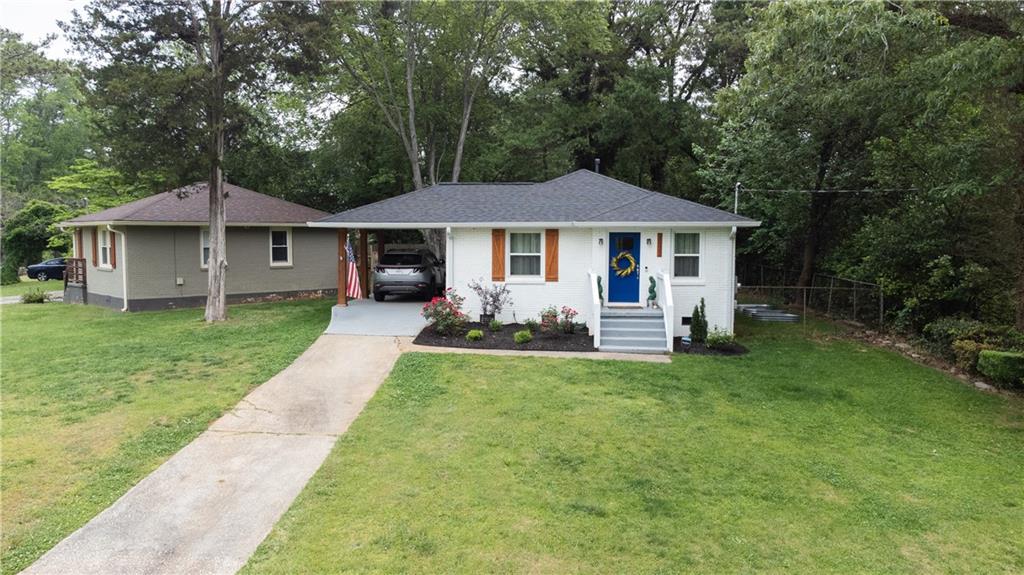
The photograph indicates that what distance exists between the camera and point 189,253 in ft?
56.6

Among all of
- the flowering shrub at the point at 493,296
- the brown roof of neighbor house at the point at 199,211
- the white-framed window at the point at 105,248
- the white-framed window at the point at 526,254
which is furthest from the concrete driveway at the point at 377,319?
the white-framed window at the point at 105,248

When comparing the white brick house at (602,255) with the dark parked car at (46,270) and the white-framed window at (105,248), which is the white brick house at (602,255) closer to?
the white-framed window at (105,248)

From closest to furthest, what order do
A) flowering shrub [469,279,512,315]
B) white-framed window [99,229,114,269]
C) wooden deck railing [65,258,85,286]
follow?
flowering shrub [469,279,512,315], white-framed window [99,229,114,269], wooden deck railing [65,258,85,286]

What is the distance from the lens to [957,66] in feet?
26.3

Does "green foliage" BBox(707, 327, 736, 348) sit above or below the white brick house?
below

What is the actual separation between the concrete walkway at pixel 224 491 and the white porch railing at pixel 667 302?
5.73m

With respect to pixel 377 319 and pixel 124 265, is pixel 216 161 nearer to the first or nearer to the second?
pixel 377 319

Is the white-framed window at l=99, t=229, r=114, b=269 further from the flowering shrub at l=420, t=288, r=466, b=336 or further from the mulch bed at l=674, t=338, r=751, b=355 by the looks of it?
the mulch bed at l=674, t=338, r=751, b=355

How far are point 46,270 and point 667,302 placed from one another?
101 ft

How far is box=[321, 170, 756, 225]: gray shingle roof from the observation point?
1232 cm

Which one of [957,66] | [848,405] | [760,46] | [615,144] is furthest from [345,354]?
[615,144]

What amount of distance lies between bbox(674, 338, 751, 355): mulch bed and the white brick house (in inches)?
22.2

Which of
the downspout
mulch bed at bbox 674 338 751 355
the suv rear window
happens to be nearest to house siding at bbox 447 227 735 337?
mulch bed at bbox 674 338 751 355

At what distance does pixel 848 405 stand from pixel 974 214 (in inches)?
268
